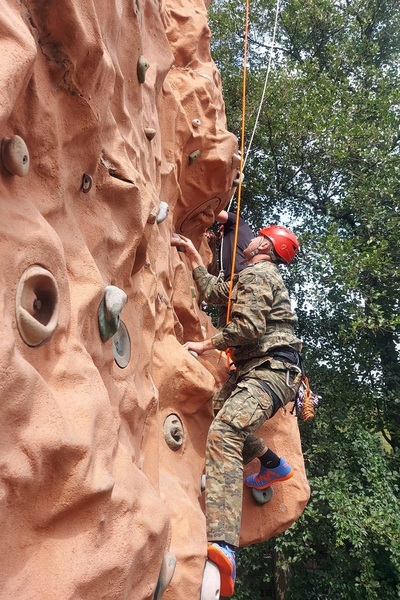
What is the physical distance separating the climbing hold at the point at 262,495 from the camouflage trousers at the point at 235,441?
0.41 metres

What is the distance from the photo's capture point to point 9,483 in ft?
4.51

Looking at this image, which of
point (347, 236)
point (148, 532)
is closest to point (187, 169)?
point (148, 532)

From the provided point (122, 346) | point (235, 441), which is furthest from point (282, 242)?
point (122, 346)

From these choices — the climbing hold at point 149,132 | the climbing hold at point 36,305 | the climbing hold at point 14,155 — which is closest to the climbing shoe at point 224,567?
the climbing hold at point 36,305

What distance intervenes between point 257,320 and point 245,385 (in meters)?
0.40

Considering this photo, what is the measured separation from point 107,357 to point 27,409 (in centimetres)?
67

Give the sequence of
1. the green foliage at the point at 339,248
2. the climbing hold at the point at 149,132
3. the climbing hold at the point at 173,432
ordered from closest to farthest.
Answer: the climbing hold at the point at 173,432, the climbing hold at the point at 149,132, the green foliage at the point at 339,248

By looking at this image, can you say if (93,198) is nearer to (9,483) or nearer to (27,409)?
(27,409)

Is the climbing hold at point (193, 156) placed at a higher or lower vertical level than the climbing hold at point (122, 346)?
higher

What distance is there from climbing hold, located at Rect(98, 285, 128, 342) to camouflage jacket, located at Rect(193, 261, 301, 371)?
4.66ft

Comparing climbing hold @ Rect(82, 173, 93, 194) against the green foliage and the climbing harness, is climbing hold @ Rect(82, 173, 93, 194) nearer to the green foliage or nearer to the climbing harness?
the climbing harness

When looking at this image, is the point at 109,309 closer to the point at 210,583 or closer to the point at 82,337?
the point at 82,337

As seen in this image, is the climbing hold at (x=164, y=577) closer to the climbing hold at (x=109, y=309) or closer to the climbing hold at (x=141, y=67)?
the climbing hold at (x=109, y=309)

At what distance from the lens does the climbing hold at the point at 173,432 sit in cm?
298
